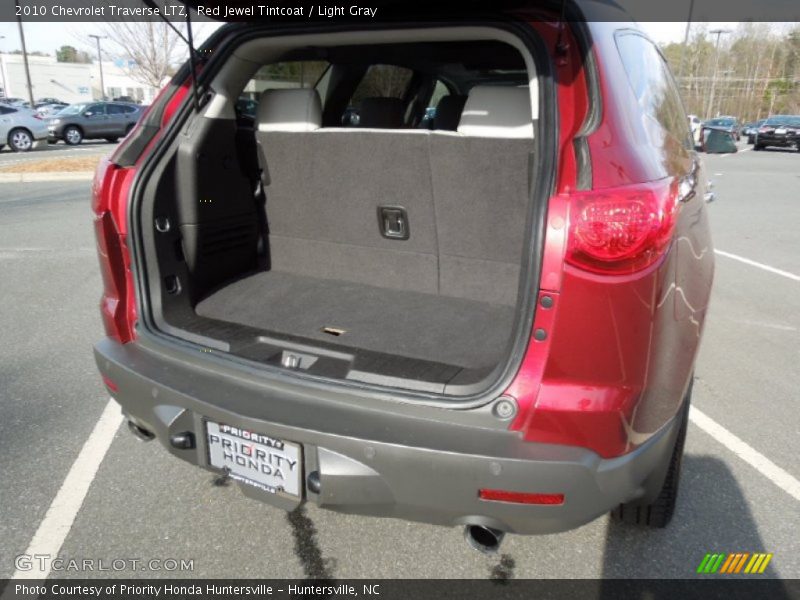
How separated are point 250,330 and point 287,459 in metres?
0.67

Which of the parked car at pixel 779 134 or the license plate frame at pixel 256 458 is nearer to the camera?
the license plate frame at pixel 256 458

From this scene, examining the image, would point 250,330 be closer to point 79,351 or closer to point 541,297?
point 541,297

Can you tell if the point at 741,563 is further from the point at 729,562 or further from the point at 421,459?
the point at 421,459

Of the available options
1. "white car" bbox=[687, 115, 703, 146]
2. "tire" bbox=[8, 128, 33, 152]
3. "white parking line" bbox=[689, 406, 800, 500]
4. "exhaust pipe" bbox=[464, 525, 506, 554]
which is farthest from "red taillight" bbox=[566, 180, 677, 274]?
"tire" bbox=[8, 128, 33, 152]

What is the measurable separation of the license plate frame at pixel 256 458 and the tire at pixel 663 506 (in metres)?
1.15

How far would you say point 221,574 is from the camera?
2.07m

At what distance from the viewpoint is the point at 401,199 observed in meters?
2.63

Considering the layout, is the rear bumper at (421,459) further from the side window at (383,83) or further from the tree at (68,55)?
the tree at (68,55)

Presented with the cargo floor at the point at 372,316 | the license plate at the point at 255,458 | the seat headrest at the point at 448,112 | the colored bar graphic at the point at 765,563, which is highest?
the seat headrest at the point at 448,112

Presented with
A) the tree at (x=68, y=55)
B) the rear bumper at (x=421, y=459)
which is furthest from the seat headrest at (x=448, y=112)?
the tree at (x=68, y=55)

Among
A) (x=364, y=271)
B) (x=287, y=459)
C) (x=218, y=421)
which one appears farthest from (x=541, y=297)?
(x=364, y=271)

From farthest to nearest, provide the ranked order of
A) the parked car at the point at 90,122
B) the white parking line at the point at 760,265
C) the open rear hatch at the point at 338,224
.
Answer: the parked car at the point at 90,122, the white parking line at the point at 760,265, the open rear hatch at the point at 338,224

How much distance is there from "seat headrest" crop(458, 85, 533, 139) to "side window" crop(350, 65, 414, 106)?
1.96m

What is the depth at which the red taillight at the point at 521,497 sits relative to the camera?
1.56m
